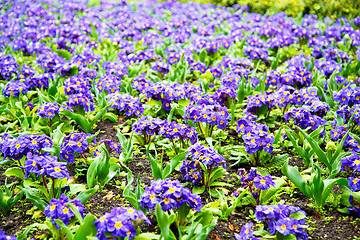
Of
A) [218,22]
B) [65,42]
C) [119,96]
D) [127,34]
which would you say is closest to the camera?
[119,96]

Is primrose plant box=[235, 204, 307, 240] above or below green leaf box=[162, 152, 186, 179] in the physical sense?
below

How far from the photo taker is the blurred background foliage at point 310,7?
864cm

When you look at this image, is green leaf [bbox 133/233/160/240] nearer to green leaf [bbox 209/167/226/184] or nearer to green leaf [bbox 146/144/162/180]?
green leaf [bbox 146/144/162/180]

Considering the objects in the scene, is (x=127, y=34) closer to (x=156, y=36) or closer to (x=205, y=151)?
(x=156, y=36)

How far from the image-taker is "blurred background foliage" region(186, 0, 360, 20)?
864 centimetres

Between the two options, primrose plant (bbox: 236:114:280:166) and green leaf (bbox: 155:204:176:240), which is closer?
green leaf (bbox: 155:204:176:240)

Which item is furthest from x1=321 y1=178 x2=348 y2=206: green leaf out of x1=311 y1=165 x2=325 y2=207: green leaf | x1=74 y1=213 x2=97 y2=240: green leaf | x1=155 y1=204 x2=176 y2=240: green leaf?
x1=74 y1=213 x2=97 y2=240: green leaf

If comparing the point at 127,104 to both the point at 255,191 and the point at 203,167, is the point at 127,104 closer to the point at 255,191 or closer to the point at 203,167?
the point at 203,167

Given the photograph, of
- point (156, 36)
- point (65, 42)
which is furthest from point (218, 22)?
point (65, 42)

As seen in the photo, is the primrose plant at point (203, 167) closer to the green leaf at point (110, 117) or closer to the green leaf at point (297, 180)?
the green leaf at point (297, 180)

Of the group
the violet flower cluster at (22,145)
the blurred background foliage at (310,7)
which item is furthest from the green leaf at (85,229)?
the blurred background foliage at (310,7)

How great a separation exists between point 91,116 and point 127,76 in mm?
1212

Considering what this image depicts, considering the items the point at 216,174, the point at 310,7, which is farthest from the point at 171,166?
the point at 310,7

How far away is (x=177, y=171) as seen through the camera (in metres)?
3.49
